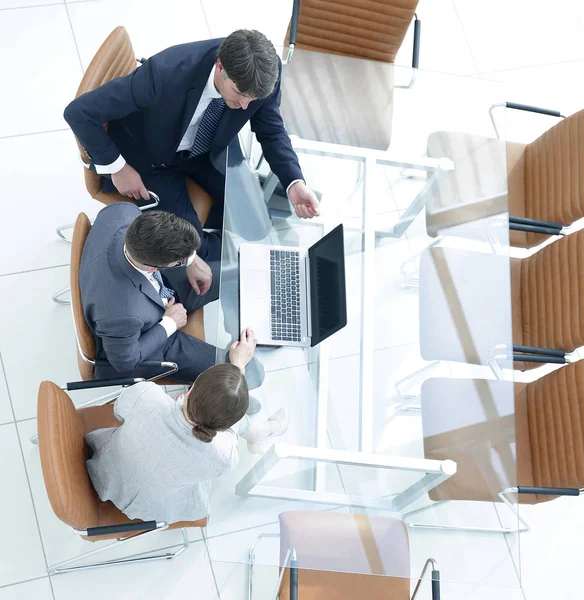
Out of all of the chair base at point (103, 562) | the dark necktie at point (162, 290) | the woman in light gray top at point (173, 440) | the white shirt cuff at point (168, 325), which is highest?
the dark necktie at point (162, 290)

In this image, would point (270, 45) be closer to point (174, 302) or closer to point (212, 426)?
point (174, 302)

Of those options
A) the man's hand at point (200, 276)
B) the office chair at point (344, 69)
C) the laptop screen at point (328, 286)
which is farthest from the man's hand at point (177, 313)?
the office chair at point (344, 69)

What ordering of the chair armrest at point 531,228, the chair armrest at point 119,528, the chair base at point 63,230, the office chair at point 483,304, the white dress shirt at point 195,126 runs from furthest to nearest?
the chair base at point 63,230 < the chair armrest at point 531,228 < the office chair at point 483,304 < the white dress shirt at point 195,126 < the chair armrest at point 119,528

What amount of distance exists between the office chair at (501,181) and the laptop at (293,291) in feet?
1.70

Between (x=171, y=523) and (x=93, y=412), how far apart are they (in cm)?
46

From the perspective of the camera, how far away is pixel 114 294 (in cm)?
200

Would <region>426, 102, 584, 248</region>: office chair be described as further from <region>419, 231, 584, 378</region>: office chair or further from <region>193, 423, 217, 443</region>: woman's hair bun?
<region>193, 423, 217, 443</region>: woman's hair bun

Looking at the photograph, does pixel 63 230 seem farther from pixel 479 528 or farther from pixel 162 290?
pixel 479 528

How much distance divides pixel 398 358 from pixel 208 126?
1090 millimetres

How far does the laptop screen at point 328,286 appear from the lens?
210cm

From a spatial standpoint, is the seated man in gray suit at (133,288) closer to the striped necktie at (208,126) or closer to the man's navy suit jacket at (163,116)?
the man's navy suit jacket at (163,116)

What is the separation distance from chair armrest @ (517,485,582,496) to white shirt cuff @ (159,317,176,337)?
1271 mm

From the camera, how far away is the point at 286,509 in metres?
2.12

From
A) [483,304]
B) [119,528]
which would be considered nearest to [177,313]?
[119,528]
